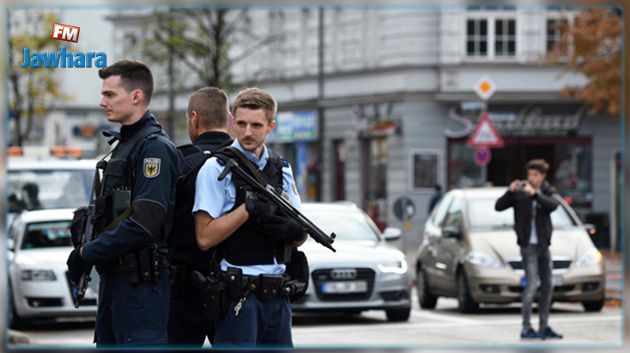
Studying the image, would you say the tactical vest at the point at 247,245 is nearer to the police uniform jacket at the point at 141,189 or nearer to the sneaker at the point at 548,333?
the police uniform jacket at the point at 141,189

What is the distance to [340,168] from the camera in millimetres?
45406

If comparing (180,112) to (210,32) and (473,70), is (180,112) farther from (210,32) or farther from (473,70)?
(473,70)

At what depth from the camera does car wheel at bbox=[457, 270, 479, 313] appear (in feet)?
62.7

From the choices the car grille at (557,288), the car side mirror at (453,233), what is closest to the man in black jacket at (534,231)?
the car grille at (557,288)

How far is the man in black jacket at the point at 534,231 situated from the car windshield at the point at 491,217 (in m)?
3.28

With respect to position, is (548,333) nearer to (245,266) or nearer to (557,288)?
(557,288)

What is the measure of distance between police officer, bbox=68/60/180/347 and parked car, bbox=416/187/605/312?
39.1 feet

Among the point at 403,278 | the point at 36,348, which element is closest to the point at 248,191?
the point at 36,348

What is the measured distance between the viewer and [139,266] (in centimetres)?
701

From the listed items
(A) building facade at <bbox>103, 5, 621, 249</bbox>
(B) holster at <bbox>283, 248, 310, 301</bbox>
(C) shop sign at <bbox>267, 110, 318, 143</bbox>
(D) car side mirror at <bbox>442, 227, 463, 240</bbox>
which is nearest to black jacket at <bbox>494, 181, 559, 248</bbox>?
(D) car side mirror at <bbox>442, 227, 463, 240</bbox>

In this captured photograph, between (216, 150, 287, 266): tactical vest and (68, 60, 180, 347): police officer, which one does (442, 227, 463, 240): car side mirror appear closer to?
(216, 150, 287, 266): tactical vest

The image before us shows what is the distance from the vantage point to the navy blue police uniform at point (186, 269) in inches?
296

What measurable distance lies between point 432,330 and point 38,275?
4.22 metres

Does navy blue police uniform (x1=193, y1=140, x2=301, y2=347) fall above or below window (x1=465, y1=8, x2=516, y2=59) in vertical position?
A: below
